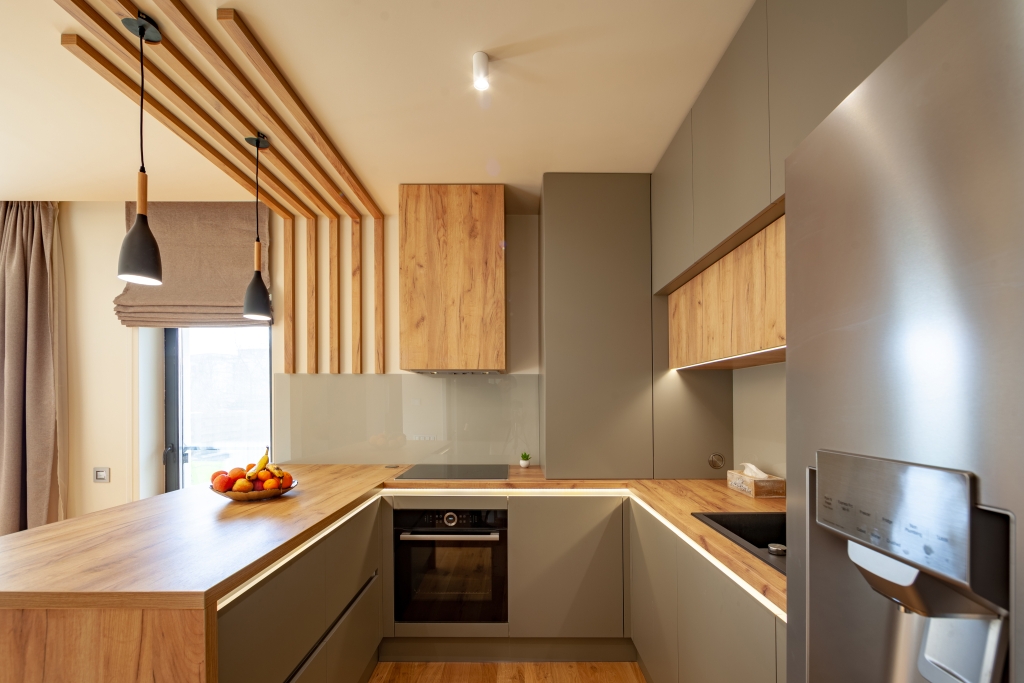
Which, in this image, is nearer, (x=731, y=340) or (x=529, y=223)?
(x=731, y=340)

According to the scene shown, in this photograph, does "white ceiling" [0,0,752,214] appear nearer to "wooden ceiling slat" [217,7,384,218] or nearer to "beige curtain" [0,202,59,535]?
"wooden ceiling slat" [217,7,384,218]

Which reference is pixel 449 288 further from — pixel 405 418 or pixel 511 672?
pixel 511 672

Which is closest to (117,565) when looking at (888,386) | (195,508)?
(195,508)

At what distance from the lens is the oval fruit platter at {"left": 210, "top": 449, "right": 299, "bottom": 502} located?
7.06ft

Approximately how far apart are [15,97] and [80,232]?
65.8 inches

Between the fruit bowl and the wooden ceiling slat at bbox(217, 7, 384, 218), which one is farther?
the fruit bowl

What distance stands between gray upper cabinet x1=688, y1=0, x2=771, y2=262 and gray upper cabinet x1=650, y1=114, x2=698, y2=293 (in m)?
0.08

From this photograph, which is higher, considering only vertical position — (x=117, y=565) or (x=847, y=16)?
(x=847, y=16)

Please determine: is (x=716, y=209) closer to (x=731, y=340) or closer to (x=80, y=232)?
(x=731, y=340)

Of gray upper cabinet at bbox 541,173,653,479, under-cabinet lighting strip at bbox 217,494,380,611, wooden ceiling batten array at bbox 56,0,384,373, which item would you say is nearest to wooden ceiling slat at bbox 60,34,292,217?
wooden ceiling batten array at bbox 56,0,384,373

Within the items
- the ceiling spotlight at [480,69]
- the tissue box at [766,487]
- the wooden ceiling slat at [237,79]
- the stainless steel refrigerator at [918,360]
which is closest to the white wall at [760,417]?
the tissue box at [766,487]

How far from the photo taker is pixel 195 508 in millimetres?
2074

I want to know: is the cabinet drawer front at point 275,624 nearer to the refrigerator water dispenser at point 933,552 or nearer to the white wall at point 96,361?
the refrigerator water dispenser at point 933,552

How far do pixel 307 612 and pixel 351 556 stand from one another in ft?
1.56
